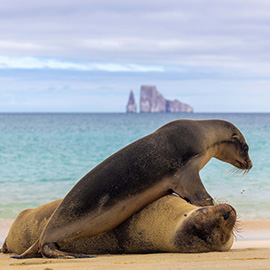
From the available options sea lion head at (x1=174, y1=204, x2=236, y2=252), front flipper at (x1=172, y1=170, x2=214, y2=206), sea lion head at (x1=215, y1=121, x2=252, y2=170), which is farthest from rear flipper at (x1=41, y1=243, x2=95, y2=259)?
sea lion head at (x1=215, y1=121, x2=252, y2=170)

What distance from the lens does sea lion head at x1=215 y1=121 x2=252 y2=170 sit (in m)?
7.22

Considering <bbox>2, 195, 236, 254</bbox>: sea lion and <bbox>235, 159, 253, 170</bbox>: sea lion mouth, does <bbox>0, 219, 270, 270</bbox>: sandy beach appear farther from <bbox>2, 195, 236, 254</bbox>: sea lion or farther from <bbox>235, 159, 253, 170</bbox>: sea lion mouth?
<bbox>235, 159, 253, 170</bbox>: sea lion mouth

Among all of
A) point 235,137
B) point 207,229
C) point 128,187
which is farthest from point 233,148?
point 207,229

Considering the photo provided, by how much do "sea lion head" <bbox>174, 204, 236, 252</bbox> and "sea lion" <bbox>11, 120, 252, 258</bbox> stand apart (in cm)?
62

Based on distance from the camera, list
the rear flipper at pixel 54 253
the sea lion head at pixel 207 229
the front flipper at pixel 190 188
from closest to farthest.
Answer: the sea lion head at pixel 207 229 < the rear flipper at pixel 54 253 < the front flipper at pixel 190 188

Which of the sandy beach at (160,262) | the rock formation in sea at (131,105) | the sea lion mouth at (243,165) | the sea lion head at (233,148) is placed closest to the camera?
the sandy beach at (160,262)

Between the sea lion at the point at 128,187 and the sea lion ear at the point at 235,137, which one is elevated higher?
the sea lion ear at the point at 235,137

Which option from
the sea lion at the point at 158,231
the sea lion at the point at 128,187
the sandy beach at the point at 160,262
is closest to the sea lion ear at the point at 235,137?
the sea lion at the point at 128,187

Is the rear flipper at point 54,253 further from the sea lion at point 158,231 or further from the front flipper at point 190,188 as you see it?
the front flipper at point 190,188

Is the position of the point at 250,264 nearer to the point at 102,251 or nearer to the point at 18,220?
the point at 102,251

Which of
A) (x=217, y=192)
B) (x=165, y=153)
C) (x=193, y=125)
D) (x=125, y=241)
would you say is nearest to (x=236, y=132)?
(x=193, y=125)

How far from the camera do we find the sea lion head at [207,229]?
5328mm

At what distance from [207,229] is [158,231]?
2.18 feet

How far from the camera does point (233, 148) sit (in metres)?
7.38
